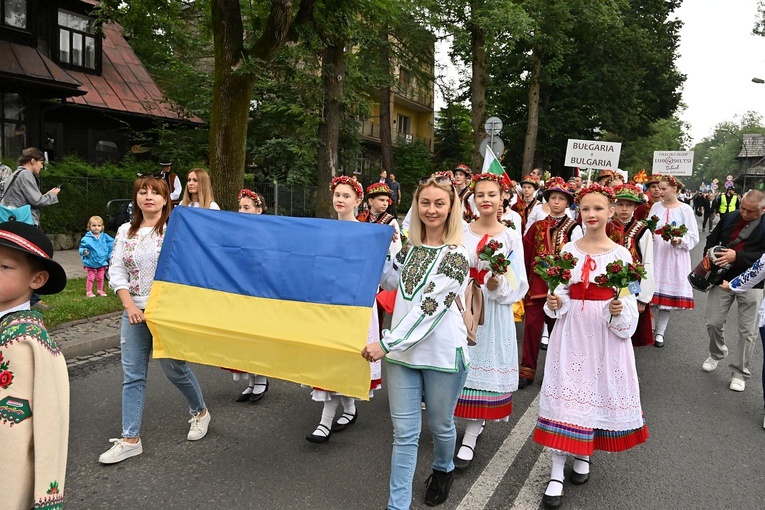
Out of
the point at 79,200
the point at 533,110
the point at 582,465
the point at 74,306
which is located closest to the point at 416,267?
the point at 582,465

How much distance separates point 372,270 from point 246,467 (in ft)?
5.32

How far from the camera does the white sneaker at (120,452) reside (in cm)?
414

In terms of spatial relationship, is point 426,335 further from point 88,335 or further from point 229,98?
point 229,98

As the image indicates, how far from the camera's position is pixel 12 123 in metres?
18.5

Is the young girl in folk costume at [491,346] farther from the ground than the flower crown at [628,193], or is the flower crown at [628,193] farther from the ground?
the flower crown at [628,193]

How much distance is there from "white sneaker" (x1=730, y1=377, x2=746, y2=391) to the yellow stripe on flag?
14.5 feet

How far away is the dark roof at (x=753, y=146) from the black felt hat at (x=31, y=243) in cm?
10186

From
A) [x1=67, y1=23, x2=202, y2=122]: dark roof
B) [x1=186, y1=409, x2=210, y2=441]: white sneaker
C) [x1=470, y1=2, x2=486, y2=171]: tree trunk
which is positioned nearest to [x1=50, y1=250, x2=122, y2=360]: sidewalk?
[x1=186, y1=409, x2=210, y2=441]: white sneaker

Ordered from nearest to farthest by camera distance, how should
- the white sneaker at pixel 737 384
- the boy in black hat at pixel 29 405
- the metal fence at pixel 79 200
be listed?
the boy in black hat at pixel 29 405
the white sneaker at pixel 737 384
the metal fence at pixel 79 200

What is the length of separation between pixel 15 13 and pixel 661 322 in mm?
20179

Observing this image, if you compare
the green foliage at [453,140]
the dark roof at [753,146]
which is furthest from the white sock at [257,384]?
the dark roof at [753,146]

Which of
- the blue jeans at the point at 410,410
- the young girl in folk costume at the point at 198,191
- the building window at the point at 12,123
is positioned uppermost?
the building window at the point at 12,123

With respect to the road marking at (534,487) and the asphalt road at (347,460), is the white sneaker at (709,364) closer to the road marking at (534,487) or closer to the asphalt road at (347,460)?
the asphalt road at (347,460)

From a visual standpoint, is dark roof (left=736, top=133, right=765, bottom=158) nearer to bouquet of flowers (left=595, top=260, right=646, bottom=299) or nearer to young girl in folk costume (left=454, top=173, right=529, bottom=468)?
young girl in folk costume (left=454, top=173, right=529, bottom=468)
